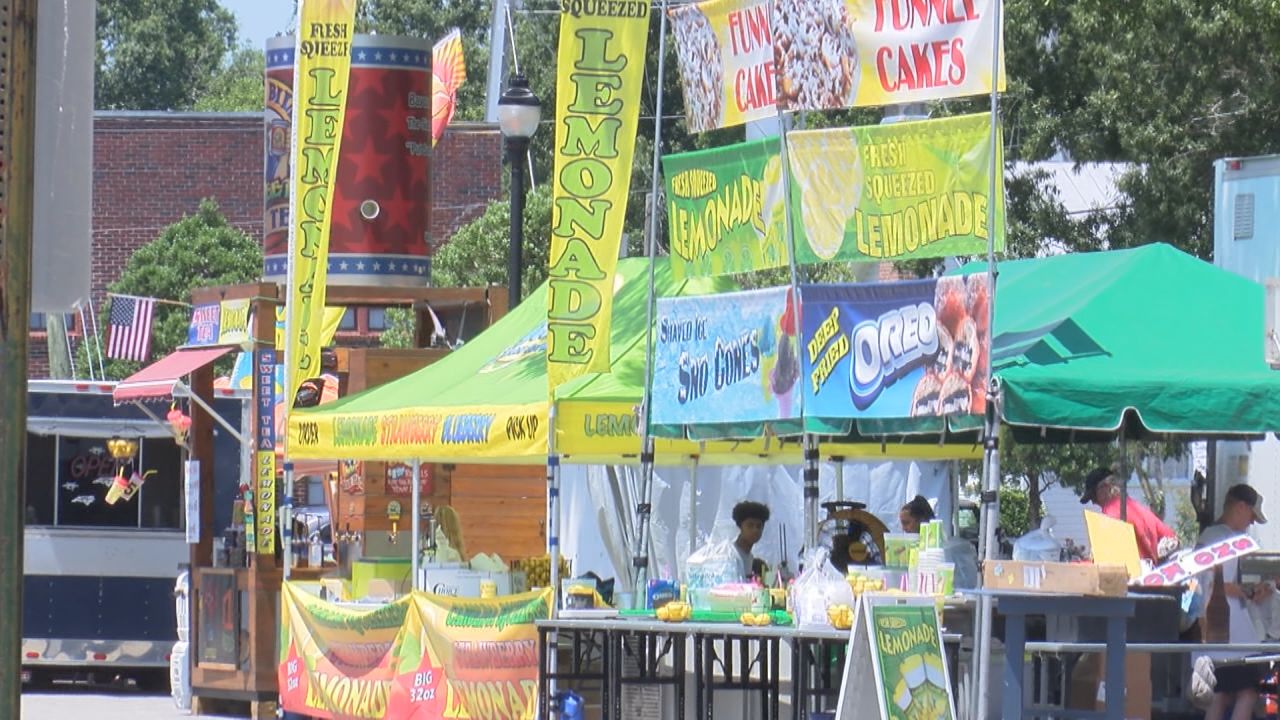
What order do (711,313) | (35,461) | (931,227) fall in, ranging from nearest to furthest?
(931,227), (711,313), (35,461)

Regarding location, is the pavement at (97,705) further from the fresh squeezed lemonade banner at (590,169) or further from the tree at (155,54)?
the tree at (155,54)

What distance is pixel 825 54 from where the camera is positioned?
38.9 feet

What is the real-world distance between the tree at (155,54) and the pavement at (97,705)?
142ft

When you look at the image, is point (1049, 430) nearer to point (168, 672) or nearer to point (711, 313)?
point (711, 313)

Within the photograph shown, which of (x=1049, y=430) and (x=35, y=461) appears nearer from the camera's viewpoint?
(x=1049, y=430)

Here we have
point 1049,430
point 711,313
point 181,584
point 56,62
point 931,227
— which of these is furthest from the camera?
point 181,584

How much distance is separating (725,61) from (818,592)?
3.22 metres

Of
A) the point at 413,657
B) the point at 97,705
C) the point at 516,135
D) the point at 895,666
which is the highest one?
the point at 516,135

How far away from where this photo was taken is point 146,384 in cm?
1920

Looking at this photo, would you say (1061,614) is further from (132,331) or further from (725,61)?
(132,331)

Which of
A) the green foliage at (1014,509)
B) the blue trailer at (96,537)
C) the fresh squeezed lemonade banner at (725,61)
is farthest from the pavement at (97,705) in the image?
the green foliage at (1014,509)

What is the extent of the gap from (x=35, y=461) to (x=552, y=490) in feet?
27.2

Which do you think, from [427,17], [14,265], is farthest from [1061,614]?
[427,17]

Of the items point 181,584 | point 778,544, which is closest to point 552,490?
point 181,584
